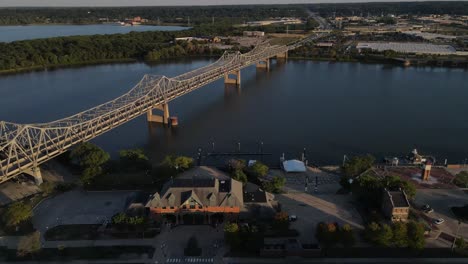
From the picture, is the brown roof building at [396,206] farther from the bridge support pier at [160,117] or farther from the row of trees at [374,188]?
the bridge support pier at [160,117]

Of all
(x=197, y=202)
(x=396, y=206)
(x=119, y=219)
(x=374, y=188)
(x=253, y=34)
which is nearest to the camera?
(x=119, y=219)

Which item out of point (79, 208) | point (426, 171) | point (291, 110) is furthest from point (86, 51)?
point (426, 171)

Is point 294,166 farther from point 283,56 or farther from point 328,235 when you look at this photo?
point 283,56

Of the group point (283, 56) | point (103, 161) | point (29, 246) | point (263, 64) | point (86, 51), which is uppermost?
point (86, 51)

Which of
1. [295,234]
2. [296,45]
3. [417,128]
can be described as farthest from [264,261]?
[296,45]

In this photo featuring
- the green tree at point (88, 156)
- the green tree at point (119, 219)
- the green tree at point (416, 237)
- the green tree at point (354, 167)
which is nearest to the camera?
the green tree at point (416, 237)

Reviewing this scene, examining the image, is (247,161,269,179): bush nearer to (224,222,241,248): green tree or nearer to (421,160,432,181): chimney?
(224,222,241,248): green tree

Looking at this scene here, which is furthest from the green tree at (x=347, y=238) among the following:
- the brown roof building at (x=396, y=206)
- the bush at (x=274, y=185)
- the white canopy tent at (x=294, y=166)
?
the white canopy tent at (x=294, y=166)
